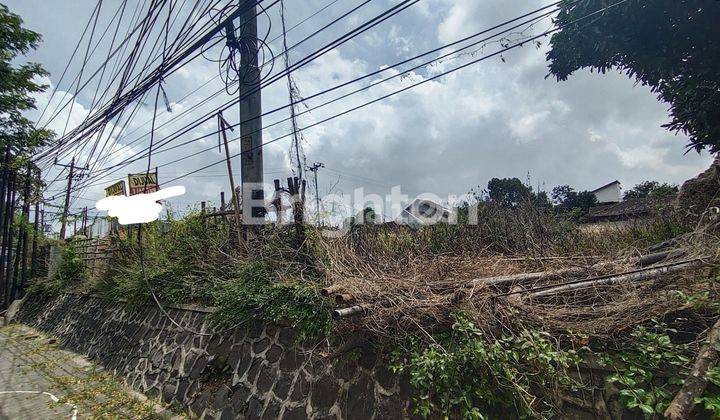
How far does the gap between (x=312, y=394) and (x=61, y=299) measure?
36.6 ft

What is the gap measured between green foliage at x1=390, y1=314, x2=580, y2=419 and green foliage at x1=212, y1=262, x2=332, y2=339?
1.31 metres

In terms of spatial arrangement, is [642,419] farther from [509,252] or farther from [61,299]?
[61,299]

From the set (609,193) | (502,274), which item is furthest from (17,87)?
(609,193)

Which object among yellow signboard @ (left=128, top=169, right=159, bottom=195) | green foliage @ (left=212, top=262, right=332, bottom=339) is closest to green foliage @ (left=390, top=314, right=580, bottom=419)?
green foliage @ (left=212, top=262, right=332, bottom=339)

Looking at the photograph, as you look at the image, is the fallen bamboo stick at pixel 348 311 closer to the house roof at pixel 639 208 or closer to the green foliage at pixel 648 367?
the green foliage at pixel 648 367

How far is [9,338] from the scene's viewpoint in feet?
32.3

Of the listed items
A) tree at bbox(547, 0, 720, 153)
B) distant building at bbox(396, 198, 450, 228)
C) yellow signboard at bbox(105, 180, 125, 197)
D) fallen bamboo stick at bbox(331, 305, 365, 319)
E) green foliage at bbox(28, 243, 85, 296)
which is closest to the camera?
fallen bamboo stick at bbox(331, 305, 365, 319)

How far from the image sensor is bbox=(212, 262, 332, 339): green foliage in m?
4.07

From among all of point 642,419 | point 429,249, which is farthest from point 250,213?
point 642,419

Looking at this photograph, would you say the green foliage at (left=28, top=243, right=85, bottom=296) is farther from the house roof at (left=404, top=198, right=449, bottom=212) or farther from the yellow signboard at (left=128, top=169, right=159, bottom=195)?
the house roof at (left=404, top=198, right=449, bottom=212)

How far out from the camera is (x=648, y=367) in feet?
7.68

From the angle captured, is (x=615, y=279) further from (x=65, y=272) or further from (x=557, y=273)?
(x=65, y=272)

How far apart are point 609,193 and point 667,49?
29931mm

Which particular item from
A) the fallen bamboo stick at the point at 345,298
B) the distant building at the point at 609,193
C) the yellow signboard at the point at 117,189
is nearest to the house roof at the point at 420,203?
the fallen bamboo stick at the point at 345,298
